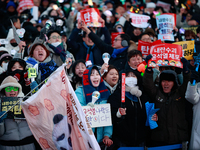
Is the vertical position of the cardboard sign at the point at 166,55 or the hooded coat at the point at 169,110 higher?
the cardboard sign at the point at 166,55

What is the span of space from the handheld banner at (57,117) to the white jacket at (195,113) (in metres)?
1.76

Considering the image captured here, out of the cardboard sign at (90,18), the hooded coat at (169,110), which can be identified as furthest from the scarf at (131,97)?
the cardboard sign at (90,18)

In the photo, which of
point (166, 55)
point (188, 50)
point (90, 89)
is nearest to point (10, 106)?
point (90, 89)

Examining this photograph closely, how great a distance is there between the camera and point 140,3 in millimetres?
11719

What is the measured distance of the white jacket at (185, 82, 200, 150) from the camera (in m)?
4.40

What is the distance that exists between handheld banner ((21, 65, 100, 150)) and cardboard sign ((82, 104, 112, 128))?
0.43 meters

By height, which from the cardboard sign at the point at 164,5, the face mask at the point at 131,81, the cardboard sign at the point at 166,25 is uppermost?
the cardboard sign at the point at 164,5

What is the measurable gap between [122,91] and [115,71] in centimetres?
78

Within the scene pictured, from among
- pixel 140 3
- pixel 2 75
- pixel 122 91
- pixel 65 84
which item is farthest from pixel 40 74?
pixel 140 3

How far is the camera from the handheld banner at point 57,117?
367 cm

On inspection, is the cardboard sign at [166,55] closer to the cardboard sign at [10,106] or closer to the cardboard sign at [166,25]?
the cardboard sign at [166,25]

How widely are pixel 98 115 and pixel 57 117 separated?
77 centimetres

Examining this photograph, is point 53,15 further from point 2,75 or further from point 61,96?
point 61,96

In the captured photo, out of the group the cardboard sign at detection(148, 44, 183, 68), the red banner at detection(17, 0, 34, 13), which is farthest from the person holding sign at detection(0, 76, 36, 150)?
the red banner at detection(17, 0, 34, 13)
